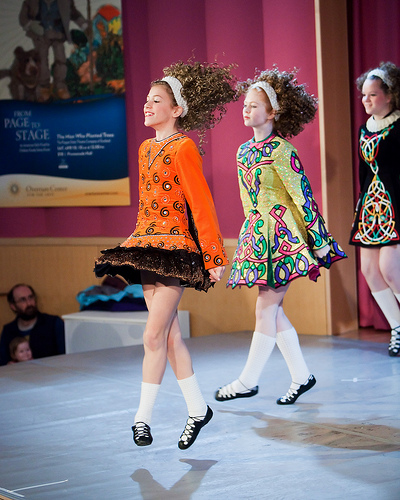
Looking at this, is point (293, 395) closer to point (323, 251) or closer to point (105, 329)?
point (323, 251)

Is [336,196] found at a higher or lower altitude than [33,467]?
higher

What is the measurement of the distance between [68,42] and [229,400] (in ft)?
13.3

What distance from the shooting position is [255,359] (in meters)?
3.49

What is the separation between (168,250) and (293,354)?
1043mm

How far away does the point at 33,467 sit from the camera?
109 inches

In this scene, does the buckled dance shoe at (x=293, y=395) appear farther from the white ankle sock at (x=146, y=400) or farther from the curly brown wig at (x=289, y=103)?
the curly brown wig at (x=289, y=103)

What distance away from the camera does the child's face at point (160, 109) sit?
115 inches

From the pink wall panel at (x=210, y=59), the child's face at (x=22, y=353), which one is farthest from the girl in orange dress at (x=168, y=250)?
the child's face at (x=22, y=353)

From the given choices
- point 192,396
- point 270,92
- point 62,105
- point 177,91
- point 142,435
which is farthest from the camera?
point 62,105

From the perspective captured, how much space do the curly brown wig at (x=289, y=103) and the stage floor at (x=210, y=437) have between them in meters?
1.26

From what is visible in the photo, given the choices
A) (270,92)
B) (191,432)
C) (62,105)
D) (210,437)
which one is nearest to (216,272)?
(191,432)

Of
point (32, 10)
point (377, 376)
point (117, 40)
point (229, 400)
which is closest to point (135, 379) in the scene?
point (229, 400)

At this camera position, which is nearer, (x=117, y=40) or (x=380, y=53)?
(x=380, y=53)

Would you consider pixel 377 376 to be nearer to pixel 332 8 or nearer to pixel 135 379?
pixel 135 379
